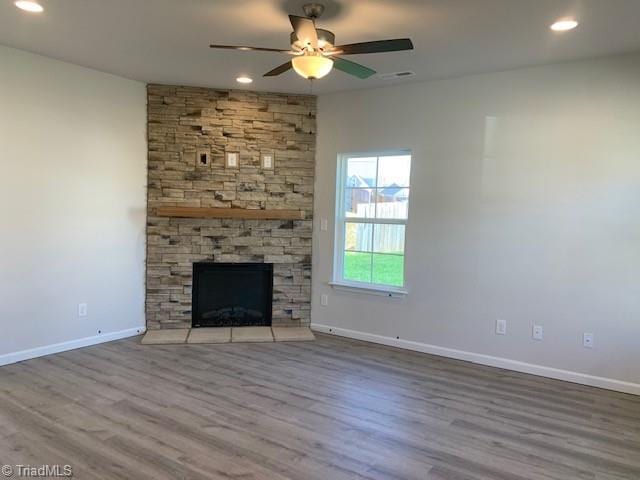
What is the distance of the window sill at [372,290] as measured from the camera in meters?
4.55

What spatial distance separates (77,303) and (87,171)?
1235mm

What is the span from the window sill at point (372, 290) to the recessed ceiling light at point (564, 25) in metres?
2.52

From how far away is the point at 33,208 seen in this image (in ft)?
12.8

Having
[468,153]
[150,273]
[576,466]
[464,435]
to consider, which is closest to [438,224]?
[468,153]

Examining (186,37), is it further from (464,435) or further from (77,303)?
(464,435)

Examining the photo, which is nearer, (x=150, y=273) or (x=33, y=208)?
(x=33, y=208)

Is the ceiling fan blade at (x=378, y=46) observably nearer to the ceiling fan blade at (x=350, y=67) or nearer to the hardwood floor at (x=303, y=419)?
the ceiling fan blade at (x=350, y=67)

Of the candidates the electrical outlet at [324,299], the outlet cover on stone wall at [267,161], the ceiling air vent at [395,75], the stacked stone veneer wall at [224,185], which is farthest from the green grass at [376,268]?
the ceiling air vent at [395,75]

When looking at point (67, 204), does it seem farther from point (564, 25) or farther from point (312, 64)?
point (564, 25)

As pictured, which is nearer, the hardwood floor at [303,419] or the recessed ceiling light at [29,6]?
the hardwood floor at [303,419]

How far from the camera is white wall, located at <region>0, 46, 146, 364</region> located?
3.79 metres

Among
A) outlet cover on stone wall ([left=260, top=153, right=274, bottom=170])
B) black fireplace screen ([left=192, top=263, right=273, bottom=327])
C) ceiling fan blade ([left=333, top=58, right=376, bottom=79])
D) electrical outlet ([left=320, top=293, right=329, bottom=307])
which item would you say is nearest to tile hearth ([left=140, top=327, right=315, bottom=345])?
black fireplace screen ([left=192, top=263, right=273, bottom=327])

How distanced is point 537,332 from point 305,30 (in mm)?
3052

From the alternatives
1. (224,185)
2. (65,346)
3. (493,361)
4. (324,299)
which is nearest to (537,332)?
(493,361)
